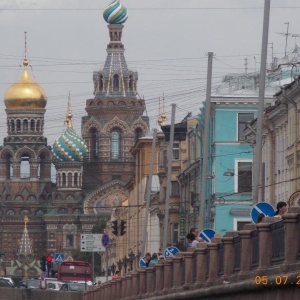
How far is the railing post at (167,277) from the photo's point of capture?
105 ft

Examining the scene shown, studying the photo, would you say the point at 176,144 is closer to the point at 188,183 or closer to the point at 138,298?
the point at 188,183

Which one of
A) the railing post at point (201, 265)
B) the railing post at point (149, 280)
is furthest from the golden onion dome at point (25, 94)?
the railing post at point (201, 265)

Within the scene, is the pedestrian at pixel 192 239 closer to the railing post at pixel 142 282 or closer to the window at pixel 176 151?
the railing post at pixel 142 282

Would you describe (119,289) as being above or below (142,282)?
below

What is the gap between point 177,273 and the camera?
30.8 metres

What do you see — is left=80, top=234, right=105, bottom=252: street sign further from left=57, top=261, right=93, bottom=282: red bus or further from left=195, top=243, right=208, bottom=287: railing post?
left=195, top=243, right=208, bottom=287: railing post

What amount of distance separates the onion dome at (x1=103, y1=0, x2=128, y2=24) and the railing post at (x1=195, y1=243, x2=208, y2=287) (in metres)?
169

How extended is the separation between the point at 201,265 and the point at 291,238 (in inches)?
321

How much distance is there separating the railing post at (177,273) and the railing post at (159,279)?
1.94 m

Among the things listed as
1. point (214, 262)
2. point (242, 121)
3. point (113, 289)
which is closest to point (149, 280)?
point (214, 262)

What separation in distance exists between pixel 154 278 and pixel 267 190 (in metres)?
24.4
